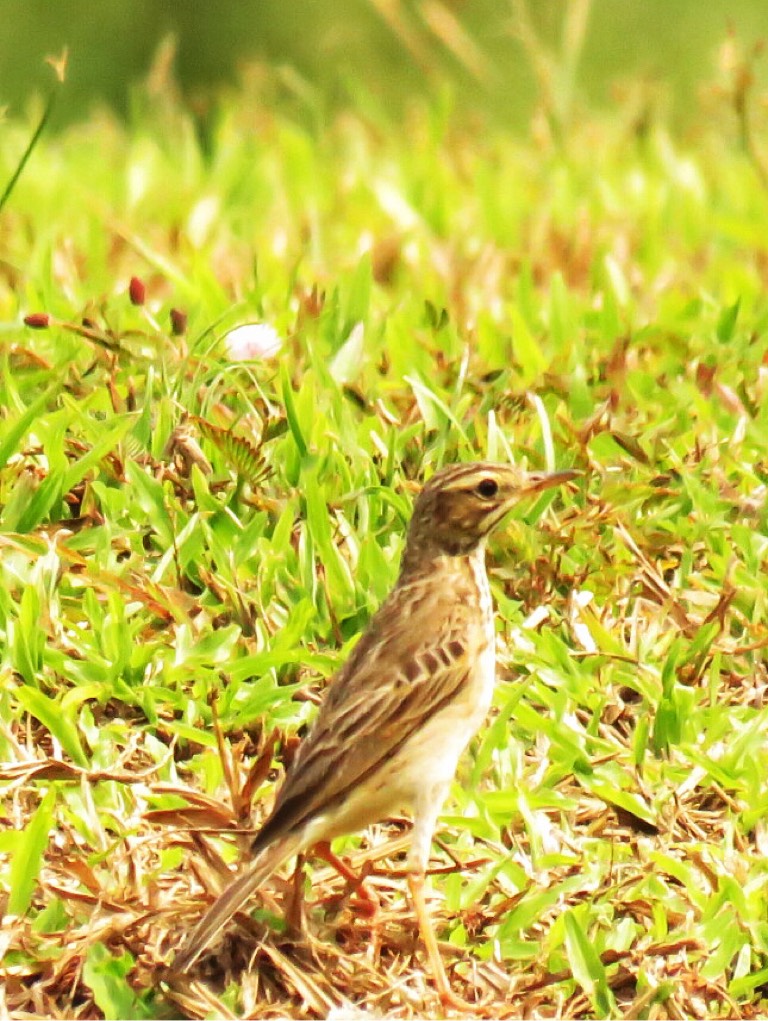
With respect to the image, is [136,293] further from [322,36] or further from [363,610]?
[322,36]

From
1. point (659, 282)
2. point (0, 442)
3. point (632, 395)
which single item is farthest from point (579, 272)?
point (0, 442)

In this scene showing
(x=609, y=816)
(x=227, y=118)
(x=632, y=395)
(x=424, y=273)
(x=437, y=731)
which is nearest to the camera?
(x=437, y=731)

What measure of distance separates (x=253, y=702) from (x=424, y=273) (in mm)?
4020

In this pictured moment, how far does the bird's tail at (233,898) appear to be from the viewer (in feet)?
15.2

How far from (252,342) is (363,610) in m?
1.47

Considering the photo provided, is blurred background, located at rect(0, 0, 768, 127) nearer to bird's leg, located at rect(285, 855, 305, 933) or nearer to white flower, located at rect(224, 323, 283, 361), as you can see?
white flower, located at rect(224, 323, 283, 361)

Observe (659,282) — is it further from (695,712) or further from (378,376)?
(695,712)

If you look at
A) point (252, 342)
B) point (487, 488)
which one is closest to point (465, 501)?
point (487, 488)

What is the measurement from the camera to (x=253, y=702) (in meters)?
5.76

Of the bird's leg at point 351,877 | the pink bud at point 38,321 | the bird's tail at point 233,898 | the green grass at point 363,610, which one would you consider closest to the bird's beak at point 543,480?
the green grass at point 363,610

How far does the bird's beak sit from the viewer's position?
561cm

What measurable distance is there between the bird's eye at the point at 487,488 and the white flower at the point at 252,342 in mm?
1777

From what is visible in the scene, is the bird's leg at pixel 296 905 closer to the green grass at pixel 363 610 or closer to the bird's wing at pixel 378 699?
the green grass at pixel 363 610

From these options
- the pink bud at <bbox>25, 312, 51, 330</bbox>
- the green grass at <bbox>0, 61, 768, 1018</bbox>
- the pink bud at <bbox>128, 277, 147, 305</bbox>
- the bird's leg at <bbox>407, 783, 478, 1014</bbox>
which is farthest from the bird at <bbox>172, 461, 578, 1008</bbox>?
the pink bud at <bbox>128, 277, 147, 305</bbox>
